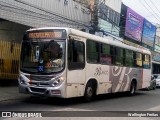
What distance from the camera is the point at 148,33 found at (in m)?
47.6

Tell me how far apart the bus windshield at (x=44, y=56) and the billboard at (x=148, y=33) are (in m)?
32.6

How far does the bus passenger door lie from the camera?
1345 cm

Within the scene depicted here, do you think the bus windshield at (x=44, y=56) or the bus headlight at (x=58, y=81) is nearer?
the bus headlight at (x=58, y=81)

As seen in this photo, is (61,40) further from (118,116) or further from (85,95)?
Answer: (118,116)

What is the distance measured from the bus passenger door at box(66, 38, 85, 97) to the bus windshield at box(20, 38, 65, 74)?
1.24 feet

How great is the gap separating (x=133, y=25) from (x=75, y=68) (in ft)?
89.9

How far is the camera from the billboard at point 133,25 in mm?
38281

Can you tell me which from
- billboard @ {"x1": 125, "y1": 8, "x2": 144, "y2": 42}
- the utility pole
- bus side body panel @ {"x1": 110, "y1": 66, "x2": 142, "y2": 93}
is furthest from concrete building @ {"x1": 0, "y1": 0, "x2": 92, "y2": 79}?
billboard @ {"x1": 125, "y1": 8, "x2": 144, "y2": 42}

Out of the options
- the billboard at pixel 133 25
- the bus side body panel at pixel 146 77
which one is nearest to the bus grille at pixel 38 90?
the bus side body panel at pixel 146 77

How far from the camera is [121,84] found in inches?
733

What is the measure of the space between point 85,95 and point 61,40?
2.74 m

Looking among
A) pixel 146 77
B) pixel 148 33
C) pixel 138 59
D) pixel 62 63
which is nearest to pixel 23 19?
pixel 138 59

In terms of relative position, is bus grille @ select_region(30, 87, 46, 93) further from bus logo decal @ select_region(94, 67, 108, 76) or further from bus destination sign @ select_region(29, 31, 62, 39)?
bus logo decal @ select_region(94, 67, 108, 76)

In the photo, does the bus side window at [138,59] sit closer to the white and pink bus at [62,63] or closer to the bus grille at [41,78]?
the white and pink bus at [62,63]
